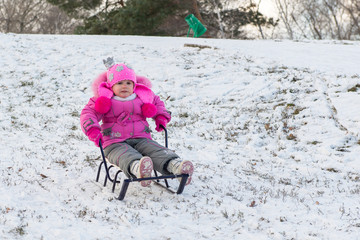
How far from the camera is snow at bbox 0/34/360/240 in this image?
11.4 ft

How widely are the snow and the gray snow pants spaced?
402 millimetres

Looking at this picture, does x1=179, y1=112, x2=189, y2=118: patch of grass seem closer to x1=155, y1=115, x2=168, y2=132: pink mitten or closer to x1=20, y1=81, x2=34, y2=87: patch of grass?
x1=155, y1=115, x2=168, y2=132: pink mitten

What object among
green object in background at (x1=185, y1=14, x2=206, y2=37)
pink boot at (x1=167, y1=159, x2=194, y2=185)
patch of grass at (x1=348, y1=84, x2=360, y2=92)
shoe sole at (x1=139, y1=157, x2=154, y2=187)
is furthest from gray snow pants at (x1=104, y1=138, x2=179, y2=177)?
green object in background at (x1=185, y1=14, x2=206, y2=37)

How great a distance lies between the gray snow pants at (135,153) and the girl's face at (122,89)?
64cm

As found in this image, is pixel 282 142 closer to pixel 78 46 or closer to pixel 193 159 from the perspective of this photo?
pixel 193 159

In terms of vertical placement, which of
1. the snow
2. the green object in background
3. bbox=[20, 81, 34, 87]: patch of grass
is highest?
the green object in background

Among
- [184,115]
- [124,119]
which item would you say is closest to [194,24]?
[184,115]

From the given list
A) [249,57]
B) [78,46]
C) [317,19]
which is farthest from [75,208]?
[317,19]

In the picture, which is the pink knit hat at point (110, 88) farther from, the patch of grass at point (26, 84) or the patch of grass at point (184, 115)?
the patch of grass at point (26, 84)

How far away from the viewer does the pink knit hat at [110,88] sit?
4461mm

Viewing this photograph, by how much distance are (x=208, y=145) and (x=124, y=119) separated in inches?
109

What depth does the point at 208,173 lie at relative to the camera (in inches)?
212

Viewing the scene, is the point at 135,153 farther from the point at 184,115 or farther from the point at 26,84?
the point at 26,84

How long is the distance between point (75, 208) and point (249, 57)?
10.2 metres
